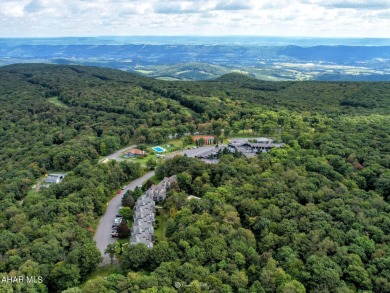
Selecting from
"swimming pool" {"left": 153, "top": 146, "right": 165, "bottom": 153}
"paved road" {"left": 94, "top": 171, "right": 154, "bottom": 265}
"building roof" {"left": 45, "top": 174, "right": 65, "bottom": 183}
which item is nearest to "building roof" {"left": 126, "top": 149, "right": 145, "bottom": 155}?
"swimming pool" {"left": 153, "top": 146, "right": 165, "bottom": 153}

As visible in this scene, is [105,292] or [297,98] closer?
[105,292]

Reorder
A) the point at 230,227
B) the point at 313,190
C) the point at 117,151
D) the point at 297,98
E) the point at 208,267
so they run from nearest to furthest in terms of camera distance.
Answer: the point at 208,267 < the point at 230,227 < the point at 313,190 < the point at 117,151 < the point at 297,98

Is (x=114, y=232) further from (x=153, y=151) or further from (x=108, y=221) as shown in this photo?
(x=153, y=151)

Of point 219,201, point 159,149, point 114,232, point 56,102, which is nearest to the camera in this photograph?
point 219,201

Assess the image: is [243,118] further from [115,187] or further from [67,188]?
[67,188]

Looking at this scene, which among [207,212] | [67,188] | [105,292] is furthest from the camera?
Answer: [67,188]

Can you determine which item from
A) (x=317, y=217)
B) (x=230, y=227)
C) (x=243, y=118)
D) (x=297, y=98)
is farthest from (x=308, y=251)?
(x=297, y=98)

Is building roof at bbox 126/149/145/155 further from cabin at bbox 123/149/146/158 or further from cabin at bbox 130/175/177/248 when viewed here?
cabin at bbox 130/175/177/248

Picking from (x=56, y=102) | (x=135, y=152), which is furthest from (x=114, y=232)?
(x=56, y=102)
